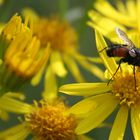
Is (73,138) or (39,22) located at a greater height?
(39,22)

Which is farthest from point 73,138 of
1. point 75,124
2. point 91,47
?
point 91,47

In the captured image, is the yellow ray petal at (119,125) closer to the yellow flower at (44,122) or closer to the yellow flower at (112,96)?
the yellow flower at (112,96)

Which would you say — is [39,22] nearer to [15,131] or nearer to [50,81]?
[50,81]

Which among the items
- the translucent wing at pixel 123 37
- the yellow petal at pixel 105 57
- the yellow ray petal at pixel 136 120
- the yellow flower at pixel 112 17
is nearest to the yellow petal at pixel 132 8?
the yellow flower at pixel 112 17

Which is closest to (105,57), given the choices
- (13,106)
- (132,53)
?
(132,53)

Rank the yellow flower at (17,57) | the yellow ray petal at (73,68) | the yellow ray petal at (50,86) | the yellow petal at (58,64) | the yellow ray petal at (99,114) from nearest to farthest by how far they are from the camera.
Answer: the yellow ray petal at (99,114) < the yellow flower at (17,57) < the yellow ray petal at (50,86) < the yellow petal at (58,64) < the yellow ray petal at (73,68)
